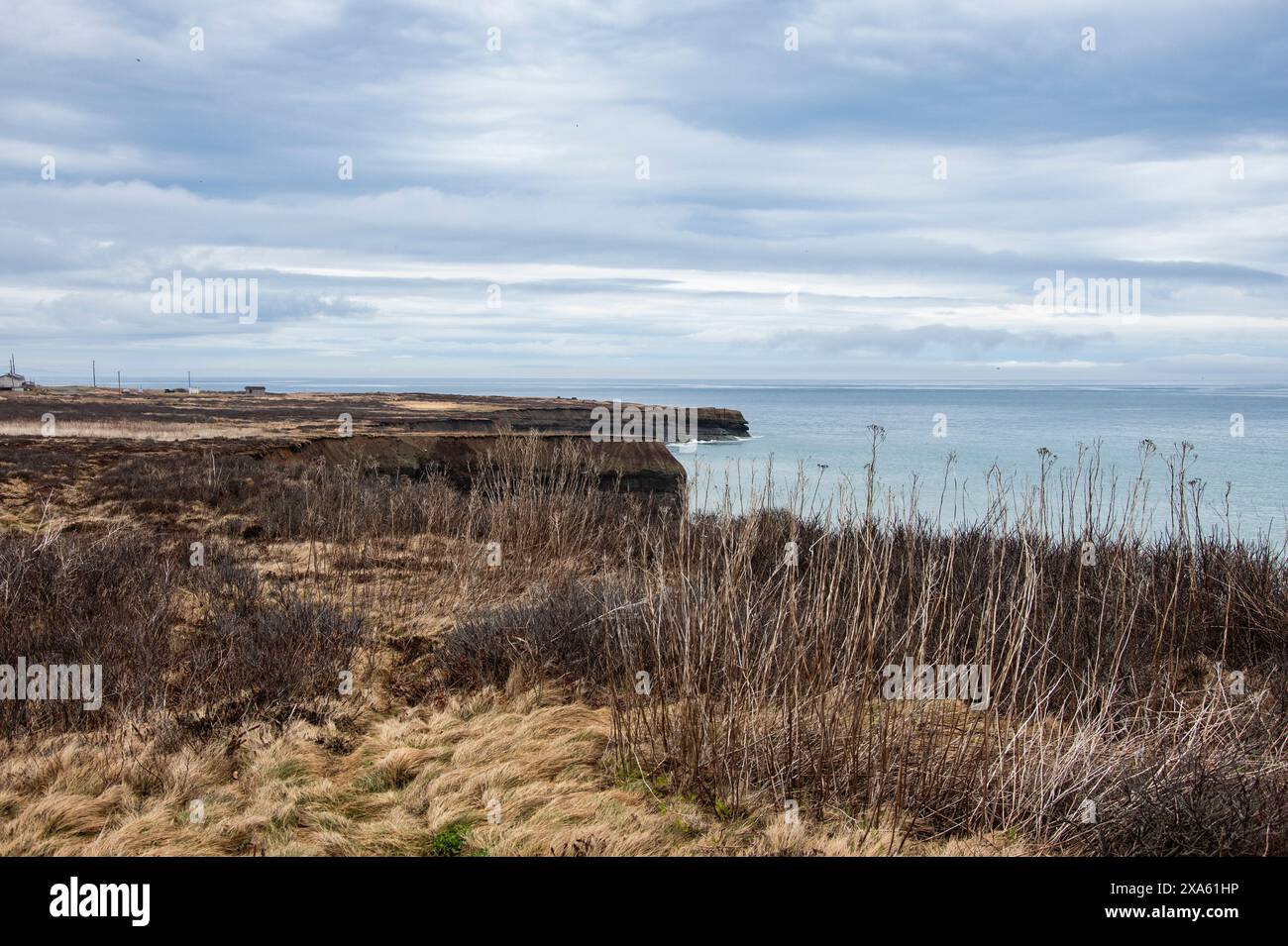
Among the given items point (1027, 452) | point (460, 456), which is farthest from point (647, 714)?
point (1027, 452)

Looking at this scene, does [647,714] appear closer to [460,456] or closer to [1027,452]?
[460,456]

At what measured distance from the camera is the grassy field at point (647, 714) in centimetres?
430

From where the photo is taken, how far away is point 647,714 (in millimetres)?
5699

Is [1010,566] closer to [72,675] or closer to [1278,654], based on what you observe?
[1278,654]

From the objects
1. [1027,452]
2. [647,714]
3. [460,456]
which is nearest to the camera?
[647,714]

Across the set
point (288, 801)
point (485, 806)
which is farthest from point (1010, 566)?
point (288, 801)

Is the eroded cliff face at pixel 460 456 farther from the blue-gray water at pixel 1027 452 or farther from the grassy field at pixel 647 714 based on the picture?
the grassy field at pixel 647 714

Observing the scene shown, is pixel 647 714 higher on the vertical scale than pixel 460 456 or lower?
lower

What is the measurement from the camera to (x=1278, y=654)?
6895mm

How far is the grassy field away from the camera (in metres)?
4.30

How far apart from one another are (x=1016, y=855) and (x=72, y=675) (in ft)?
20.7

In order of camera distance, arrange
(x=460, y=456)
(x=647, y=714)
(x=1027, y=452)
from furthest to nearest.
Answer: (x=1027, y=452) < (x=460, y=456) < (x=647, y=714)

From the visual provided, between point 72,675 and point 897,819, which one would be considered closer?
point 897,819

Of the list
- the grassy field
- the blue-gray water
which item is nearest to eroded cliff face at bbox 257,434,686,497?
the blue-gray water
